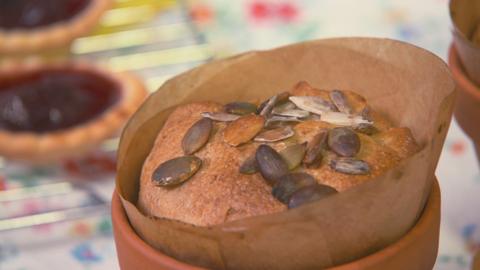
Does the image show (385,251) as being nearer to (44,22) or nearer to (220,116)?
(220,116)

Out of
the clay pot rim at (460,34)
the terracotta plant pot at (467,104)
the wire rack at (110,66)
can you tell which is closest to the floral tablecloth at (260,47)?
the wire rack at (110,66)

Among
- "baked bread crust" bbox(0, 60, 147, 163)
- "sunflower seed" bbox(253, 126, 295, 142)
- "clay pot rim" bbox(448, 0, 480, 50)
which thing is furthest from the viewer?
"baked bread crust" bbox(0, 60, 147, 163)

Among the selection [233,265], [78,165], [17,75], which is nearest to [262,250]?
[233,265]

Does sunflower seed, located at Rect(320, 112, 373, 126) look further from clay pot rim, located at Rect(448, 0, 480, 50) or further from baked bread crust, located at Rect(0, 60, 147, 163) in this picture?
baked bread crust, located at Rect(0, 60, 147, 163)

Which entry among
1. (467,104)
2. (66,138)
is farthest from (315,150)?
(66,138)

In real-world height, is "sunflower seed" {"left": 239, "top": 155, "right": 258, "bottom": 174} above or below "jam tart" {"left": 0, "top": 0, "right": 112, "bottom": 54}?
above

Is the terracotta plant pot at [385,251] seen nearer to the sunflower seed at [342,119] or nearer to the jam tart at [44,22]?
the sunflower seed at [342,119]

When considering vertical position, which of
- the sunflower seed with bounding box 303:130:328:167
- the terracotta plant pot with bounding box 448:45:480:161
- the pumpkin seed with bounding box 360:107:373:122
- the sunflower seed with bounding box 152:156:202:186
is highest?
the sunflower seed with bounding box 303:130:328:167

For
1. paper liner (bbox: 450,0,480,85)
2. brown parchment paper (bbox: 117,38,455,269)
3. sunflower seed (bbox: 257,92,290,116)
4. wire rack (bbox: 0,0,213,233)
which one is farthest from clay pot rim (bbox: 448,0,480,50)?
wire rack (bbox: 0,0,213,233)
